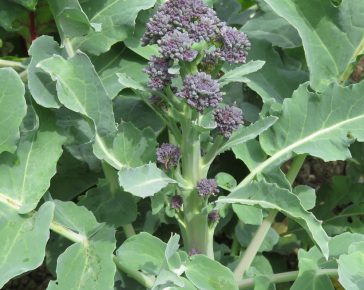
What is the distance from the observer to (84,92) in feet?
4.45

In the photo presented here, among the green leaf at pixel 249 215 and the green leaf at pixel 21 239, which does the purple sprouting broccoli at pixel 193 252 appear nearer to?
the green leaf at pixel 249 215

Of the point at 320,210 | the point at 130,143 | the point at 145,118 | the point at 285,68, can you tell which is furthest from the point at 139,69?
the point at 320,210

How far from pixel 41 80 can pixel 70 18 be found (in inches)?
→ 6.6

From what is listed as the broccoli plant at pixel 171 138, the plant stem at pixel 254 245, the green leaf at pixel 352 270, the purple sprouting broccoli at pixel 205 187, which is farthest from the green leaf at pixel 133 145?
the green leaf at pixel 352 270

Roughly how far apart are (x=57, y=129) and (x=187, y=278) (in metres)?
0.45

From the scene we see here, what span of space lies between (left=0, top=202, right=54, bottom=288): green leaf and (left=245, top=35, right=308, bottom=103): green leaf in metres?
0.66

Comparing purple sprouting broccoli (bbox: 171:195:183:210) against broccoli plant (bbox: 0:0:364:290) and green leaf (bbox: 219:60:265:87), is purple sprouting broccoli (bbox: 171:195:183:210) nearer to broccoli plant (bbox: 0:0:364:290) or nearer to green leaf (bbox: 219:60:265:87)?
broccoli plant (bbox: 0:0:364:290)

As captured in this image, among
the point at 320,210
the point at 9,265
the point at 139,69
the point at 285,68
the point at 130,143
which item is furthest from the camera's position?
the point at 320,210

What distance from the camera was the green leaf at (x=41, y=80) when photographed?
141 centimetres

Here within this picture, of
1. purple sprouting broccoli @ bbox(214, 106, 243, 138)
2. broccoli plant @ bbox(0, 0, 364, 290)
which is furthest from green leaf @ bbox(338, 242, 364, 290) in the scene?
purple sprouting broccoli @ bbox(214, 106, 243, 138)

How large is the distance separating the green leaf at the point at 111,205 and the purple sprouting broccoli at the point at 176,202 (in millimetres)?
135

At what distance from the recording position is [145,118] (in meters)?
1.74

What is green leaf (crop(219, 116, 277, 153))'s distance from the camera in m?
1.31

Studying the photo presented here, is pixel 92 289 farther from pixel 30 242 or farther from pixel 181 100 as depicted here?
pixel 181 100
